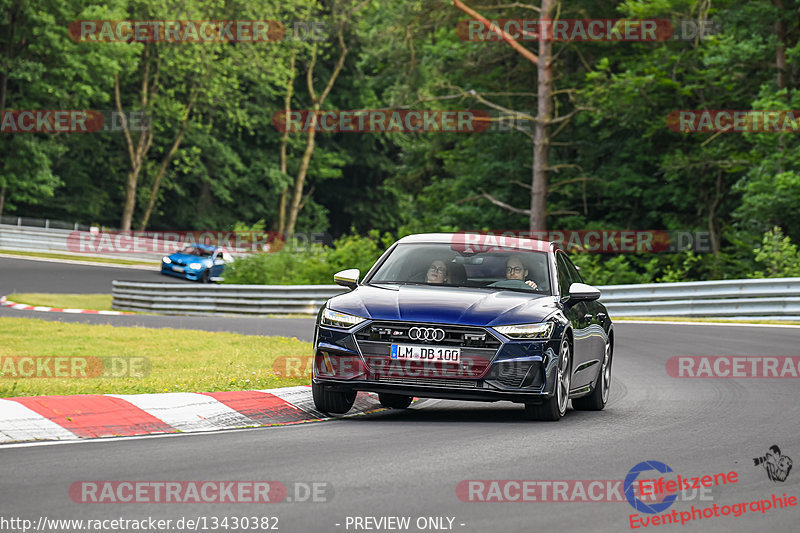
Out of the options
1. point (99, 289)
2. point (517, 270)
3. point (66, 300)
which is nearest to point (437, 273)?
point (517, 270)

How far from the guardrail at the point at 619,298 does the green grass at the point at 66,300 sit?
1.26 metres

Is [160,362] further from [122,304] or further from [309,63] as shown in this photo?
[309,63]

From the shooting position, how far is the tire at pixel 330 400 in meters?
10.0

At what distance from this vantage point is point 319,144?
79.7m

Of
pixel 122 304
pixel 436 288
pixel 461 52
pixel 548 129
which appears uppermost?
pixel 461 52

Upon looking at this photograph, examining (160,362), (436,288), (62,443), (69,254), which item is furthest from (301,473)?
(69,254)

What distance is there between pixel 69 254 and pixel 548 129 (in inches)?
993

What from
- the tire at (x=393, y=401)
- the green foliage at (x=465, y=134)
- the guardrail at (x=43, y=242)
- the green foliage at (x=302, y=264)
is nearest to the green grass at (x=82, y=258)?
the guardrail at (x=43, y=242)

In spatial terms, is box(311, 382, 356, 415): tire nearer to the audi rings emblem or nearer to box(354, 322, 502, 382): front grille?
box(354, 322, 502, 382): front grille

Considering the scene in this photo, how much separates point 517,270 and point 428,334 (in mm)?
1731

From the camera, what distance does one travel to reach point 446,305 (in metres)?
9.65

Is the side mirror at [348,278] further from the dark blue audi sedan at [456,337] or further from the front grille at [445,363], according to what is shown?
the front grille at [445,363]

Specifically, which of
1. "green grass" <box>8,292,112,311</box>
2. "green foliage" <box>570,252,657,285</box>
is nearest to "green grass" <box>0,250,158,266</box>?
"green grass" <box>8,292,112,311</box>

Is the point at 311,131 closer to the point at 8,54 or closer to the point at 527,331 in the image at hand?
the point at 8,54
